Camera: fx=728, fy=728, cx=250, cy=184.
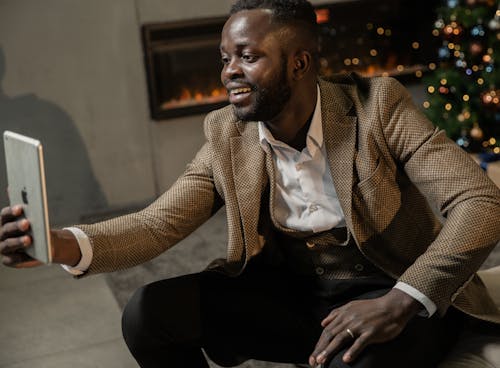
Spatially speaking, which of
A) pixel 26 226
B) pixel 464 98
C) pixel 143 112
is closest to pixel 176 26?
pixel 143 112

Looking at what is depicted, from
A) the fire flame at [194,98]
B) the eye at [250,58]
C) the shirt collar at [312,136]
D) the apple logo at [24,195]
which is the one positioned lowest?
the fire flame at [194,98]

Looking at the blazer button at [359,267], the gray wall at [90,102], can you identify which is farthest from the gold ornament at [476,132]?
the blazer button at [359,267]

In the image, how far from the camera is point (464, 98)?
3871 mm

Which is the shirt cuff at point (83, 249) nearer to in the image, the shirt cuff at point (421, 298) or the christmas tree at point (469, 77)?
the shirt cuff at point (421, 298)

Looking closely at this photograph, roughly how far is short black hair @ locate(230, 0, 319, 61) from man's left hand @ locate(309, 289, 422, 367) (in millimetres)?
611

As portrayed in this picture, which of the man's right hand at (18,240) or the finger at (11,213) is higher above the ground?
the finger at (11,213)

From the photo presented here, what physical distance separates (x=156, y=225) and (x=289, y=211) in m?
0.31

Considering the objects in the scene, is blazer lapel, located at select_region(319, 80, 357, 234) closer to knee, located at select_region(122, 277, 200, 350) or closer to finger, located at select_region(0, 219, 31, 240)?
knee, located at select_region(122, 277, 200, 350)

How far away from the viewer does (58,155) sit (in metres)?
3.80

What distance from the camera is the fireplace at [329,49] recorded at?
3.90 meters

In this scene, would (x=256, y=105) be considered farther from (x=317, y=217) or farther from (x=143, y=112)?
(x=143, y=112)

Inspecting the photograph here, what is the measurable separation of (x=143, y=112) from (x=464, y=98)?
1717 millimetres

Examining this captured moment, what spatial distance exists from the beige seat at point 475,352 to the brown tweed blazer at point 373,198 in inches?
2.0

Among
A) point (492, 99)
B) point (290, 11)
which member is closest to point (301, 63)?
point (290, 11)
